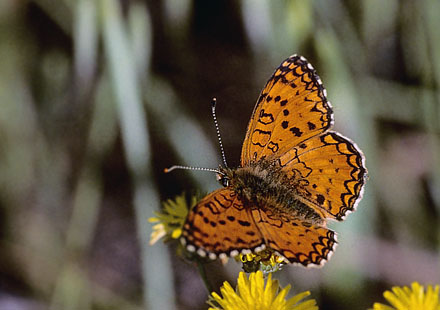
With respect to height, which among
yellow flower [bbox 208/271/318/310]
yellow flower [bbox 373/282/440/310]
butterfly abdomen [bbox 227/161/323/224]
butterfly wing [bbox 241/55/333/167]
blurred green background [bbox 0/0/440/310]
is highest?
blurred green background [bbox 0/0/440/310]

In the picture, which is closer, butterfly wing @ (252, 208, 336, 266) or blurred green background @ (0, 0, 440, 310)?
butterfly wing @ (252, 208, 336, 266)

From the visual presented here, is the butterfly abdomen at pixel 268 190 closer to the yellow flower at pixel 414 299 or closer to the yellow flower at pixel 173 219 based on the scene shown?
the yellow flower at pixel 173 219

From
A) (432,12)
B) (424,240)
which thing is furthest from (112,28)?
(424,240)

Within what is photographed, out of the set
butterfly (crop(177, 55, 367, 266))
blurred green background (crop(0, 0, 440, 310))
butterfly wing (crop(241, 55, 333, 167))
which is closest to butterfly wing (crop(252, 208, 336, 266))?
butterfly (crop(177, 55, 367, 266))

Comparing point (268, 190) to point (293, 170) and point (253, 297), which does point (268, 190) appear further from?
point (253, 297)

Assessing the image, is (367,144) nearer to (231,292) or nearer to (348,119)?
(348,119)

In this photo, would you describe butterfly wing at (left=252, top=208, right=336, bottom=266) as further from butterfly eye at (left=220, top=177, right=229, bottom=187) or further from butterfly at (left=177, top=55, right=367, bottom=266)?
butterfly eye at (left=220, top=177, right=229, bottom=187)
